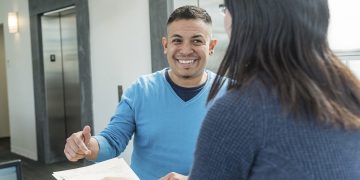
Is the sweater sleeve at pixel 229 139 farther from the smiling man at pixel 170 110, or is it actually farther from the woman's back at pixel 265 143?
the smiling man at pixel 170 110

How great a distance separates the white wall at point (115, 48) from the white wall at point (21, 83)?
74.5 inches

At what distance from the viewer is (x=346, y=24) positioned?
2.73 meters

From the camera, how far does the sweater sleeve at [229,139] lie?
74 centimetres

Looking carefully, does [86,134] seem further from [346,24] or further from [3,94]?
[3,94]

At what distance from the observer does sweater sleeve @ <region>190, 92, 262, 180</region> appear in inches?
29.1

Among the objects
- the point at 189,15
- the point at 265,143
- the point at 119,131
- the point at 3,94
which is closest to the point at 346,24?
the point at 189,15

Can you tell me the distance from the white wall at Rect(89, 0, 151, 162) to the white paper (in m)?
2.35

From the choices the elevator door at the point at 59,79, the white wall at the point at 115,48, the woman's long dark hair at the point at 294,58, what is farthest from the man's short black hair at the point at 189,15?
the elevator door at the point at 59,79

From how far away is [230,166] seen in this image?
0.76 m

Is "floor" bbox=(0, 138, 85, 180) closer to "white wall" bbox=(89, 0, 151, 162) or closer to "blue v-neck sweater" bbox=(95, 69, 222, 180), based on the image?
"white wall" bbox=(89, 0, 151, 162)

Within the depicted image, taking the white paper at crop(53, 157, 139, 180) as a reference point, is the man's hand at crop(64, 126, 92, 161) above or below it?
above

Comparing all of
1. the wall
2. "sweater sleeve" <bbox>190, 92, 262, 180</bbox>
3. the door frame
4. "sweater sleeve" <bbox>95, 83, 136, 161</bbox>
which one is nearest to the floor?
the door frame

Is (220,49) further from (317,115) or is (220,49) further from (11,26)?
(11,26)

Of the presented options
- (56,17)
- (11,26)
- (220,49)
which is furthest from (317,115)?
(11,26)
